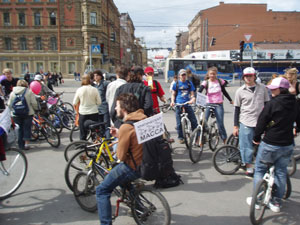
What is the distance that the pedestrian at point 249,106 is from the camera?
4469 millimetres

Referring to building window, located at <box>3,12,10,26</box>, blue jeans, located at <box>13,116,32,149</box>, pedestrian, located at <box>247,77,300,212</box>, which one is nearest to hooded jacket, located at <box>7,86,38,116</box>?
blue jeans, located at <box>13,116,32,149</box>

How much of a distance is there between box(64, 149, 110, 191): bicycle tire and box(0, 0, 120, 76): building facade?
42665mm

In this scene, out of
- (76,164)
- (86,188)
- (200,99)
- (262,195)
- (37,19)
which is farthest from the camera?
(37,19)

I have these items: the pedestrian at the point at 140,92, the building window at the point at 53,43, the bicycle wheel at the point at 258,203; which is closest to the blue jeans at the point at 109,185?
the bicycle wheel at the point at 258,203

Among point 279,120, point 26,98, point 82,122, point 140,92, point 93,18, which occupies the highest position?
point 93,18

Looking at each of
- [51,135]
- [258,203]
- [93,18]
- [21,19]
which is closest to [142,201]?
[258,203]

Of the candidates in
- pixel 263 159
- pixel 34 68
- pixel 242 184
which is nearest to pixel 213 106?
pixel 242 184

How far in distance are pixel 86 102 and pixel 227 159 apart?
3.04 metres

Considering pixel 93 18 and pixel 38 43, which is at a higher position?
pixel 93 18

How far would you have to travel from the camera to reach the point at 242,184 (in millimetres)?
4602

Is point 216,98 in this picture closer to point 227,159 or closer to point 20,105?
point 227,159

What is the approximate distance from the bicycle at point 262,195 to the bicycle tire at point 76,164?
6.63 feet

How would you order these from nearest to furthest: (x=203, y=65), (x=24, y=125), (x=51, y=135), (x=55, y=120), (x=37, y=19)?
1. (x=24, y=125)
2. (x=51, y=135)
3. (x=55, y=120)
4. (x=203, y=65)
5. (x=37, y=19)

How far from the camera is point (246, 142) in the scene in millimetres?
4543
